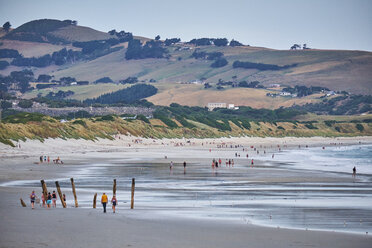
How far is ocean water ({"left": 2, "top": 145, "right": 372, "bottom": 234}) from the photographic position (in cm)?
2428

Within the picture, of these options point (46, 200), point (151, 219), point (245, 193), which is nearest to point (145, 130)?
point (245, 193)

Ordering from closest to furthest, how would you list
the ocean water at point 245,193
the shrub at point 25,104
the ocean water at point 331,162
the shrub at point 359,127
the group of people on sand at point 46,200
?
the ocean water at point 245,193, the group of people on sand at point 46,200, the ocean water at point 331,162, the shrub at point 25,104, the shrub at point 359,127

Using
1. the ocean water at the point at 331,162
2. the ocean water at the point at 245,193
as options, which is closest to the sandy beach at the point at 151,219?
the ocean water at the point at 245,193

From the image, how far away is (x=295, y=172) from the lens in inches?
1943

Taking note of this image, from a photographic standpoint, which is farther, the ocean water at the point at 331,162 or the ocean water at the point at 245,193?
the ocean water at the point at 331,162

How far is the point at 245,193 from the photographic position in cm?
3312

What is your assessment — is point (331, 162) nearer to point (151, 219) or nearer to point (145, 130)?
point (151, 219)

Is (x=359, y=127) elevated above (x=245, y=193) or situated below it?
above

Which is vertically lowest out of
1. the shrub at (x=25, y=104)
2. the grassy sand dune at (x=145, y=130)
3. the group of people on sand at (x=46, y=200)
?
the group of people on sand at (x=46, y=200)

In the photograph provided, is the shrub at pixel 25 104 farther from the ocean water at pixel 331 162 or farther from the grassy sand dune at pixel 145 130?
the ocean water at pixel 331 162

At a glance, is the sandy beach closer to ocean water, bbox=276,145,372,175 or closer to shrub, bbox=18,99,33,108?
ocean water, bbox=276,145,372,175

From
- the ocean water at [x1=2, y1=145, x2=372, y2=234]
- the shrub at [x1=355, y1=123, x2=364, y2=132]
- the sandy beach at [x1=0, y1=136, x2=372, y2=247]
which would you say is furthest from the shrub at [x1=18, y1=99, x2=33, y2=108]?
the sandy beach at [x1=0, y1=136, x2=372, y2=247]

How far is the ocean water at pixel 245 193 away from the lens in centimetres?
2428

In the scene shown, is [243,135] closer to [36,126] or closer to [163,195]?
[36,126]
